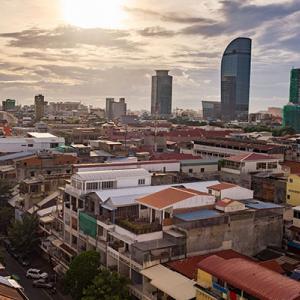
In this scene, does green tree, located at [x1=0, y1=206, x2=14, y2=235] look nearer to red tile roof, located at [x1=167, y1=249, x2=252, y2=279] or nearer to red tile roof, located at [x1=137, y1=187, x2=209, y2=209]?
red tile roof, located at [x1=137, y1=187, x2=209, y2=209]

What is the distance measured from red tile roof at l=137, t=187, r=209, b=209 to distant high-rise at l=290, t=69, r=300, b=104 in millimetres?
153212

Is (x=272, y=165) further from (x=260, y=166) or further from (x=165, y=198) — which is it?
(x=165, y=198)

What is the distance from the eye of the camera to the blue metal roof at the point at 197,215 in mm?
30195

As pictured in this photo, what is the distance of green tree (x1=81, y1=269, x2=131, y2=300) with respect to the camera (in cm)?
2612

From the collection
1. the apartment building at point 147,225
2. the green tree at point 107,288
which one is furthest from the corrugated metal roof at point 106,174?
the green tree at point 107,288

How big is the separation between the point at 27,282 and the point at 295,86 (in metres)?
160

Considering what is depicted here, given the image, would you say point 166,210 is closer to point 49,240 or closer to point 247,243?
point 247,243

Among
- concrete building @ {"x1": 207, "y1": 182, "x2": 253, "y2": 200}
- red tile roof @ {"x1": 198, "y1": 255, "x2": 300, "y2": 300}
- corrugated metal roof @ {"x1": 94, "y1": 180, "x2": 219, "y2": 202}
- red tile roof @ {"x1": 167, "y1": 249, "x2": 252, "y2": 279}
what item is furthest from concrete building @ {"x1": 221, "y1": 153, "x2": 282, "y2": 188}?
red tile roof @ {"x1": 198, "y1": 255, "x2": 300, "y2": 300}

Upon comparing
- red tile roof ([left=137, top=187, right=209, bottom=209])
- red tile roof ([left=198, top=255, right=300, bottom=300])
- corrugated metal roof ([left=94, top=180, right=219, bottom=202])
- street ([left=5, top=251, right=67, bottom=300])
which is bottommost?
street ([left=5, top=251, right=67, bottom=300])

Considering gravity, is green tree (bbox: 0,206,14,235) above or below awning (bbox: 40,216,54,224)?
→ below

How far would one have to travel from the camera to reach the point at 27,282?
35.9m

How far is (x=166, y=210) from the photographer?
31.6 meters

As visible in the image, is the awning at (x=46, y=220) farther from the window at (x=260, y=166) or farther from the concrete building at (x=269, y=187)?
the window at (x=260, y=166)

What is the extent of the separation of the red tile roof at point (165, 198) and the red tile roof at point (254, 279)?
27.8 ft
